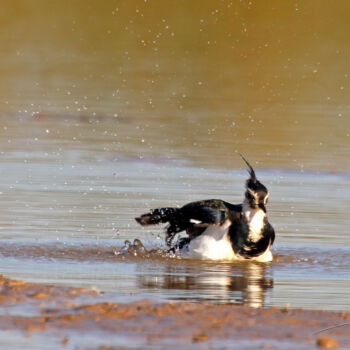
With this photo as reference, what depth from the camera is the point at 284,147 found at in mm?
16953

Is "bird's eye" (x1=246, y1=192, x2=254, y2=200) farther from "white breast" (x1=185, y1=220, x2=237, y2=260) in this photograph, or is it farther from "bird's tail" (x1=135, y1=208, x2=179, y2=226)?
"bird's tail" (x1=135, y1=208, x2=179, y2=226)

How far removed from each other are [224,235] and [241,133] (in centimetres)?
A: 782

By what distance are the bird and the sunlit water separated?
0.45ft

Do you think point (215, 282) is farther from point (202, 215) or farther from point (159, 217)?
point (159, 217)

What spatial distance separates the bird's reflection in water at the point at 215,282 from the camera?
27.3ft

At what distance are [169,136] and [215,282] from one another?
870 cm

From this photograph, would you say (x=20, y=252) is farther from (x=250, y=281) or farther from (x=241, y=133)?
(x=241, y=133)

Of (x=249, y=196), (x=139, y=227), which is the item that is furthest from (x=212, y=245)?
(x=139, y=227)

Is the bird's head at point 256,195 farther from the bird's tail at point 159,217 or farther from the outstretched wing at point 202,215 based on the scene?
the bird's tail at point 159,217

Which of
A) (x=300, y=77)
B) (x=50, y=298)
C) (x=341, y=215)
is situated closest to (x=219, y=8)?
(x=300, y=77)

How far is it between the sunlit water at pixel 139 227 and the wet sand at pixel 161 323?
0.45m

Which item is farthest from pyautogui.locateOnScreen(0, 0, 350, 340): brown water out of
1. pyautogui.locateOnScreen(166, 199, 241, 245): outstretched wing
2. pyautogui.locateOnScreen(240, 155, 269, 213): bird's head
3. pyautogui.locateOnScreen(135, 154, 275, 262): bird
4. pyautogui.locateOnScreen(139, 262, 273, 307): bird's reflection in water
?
pyautogui.locateOnScreen(240, 155, 269, 213): bird's head

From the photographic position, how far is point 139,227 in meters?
11.4

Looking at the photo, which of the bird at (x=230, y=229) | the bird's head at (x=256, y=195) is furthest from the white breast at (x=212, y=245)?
the bird's head at (x=256, y=195)
